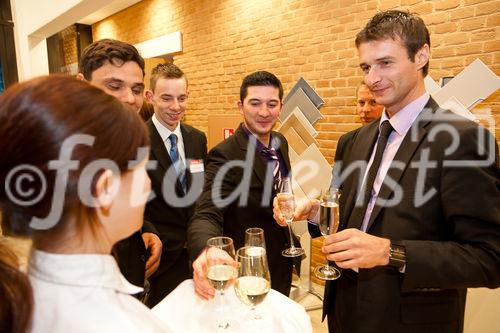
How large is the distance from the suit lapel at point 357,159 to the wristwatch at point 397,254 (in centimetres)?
27

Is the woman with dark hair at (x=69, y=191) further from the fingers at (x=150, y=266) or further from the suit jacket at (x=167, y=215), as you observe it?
the suit jacket at (x=167, y=215)


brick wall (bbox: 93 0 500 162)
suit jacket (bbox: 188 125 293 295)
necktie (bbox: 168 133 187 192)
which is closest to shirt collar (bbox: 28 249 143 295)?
suit jacket (bbox: 188 125 293 295)

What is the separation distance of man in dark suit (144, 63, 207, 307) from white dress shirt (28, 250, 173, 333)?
1.52m

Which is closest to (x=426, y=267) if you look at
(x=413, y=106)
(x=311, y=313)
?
(x=413, y=106)

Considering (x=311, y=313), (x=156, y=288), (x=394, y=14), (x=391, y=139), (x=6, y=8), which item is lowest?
(x=311, y=313)

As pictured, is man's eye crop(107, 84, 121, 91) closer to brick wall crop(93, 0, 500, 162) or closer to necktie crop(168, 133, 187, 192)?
necktie crop(168, 133, 187, 192)

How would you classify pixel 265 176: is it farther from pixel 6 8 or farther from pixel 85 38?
pixel 85 38

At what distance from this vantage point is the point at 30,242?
724 mm

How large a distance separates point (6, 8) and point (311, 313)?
555 cm

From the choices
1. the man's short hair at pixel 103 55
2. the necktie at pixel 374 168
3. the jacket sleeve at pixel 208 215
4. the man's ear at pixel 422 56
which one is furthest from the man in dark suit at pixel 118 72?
the man's ear at pixel 422 56

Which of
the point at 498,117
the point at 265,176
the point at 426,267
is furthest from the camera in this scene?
the point at 498,117

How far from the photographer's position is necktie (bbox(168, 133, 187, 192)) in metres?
2.35

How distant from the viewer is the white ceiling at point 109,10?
6.86m

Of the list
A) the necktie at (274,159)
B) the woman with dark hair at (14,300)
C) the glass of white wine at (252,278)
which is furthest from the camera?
the necktie at (274,159)
